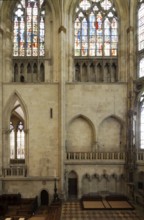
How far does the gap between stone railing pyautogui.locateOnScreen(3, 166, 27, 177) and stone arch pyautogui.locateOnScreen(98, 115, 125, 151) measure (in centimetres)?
693

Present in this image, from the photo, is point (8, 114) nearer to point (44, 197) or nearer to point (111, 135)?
point (44, 197)

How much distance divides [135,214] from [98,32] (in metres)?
16.3

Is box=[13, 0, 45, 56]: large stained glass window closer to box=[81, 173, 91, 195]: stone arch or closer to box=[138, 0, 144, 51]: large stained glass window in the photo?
box=[138, 0, 144, 51]: large stained glass window

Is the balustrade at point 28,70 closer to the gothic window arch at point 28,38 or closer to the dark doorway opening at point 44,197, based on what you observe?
the gothic window arch at point 28,38

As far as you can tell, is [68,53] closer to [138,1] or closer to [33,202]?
[138,1]

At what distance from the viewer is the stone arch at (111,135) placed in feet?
80.0

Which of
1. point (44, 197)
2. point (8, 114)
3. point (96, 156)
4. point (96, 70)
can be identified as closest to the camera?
point (44, 197)

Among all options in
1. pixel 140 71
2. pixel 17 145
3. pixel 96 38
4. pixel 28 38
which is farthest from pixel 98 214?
pixel 28 38

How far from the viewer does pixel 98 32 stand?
84.7 feet

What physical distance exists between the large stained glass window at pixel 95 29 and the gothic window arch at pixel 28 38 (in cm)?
337

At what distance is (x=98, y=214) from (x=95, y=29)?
1641 centimetres

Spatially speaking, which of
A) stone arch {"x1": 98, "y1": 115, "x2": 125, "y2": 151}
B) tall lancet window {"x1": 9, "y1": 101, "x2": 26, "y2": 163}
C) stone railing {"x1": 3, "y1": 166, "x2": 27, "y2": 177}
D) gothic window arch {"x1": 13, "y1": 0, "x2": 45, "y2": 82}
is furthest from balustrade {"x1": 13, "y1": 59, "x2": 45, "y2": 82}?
stone railing {"x1": 3, "y1": 166, "x2": 27, "y2": 177}

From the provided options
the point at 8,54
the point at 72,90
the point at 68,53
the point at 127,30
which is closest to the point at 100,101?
the point at 72,90

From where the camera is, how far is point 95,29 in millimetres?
25812
